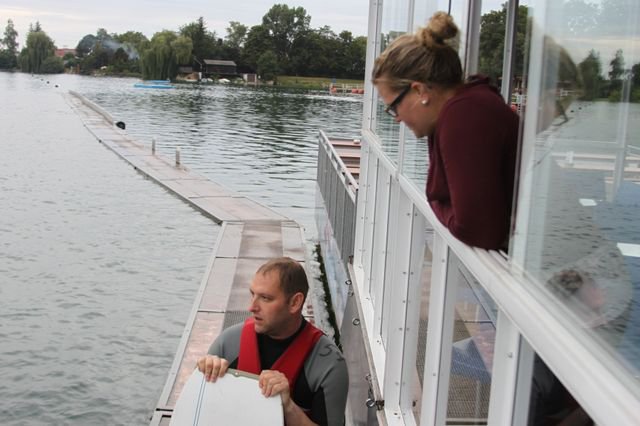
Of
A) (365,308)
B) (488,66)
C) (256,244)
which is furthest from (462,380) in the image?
(256,244)

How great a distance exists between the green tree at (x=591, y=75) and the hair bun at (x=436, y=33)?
0.85 m

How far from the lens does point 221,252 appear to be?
14203mm

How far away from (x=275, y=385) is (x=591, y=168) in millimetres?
1820

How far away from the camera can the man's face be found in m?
3.38

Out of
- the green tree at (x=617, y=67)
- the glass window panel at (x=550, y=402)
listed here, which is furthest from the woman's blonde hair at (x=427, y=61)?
the green tree at (x=617, y=67)

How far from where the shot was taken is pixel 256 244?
15.0m

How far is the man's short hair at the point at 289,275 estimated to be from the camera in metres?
3.45

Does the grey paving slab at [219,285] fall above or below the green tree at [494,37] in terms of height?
below

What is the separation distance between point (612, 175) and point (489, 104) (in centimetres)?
73

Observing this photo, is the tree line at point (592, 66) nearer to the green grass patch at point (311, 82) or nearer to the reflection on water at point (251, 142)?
the reflection on water at point (251, 142)

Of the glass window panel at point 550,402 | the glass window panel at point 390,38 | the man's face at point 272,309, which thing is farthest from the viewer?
the glass window panel at point 390,38

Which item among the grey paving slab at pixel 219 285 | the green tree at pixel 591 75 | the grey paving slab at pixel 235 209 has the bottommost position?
the grey paving slab at pixel 235 209

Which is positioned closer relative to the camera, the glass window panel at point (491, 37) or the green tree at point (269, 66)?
the glass window panel at point (491, 37)

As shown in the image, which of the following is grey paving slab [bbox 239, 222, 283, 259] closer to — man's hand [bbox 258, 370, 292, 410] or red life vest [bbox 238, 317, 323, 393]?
red life vest [bbox 238, 317, 323, 393]
